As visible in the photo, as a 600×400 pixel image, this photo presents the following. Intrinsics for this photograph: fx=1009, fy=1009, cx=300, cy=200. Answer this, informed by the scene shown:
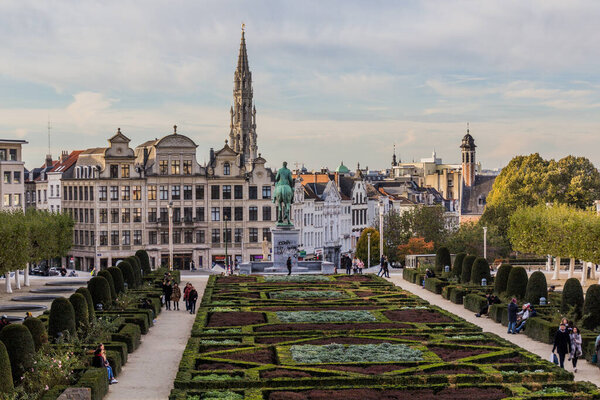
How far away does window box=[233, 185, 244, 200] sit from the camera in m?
103

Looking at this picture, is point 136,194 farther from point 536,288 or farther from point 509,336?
point 509,336

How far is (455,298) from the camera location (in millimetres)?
50844

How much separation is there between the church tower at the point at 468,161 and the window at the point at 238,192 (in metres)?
51.9

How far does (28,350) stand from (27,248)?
104ft

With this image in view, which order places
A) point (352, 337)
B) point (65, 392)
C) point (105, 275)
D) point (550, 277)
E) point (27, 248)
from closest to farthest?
1. point (65, 392)
2. point (352, 337)
3. point (105, 275)
4. point (27, 248)
5. point (550, 277)

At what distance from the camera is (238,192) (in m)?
103

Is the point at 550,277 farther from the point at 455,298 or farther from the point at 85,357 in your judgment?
the point at 85,357

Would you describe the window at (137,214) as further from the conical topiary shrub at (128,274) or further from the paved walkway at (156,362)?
the paved walkway at (156,362)

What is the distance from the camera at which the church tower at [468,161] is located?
146725 mm

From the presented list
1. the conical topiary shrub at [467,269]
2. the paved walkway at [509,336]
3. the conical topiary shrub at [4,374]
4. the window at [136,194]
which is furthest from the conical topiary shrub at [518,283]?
the window at [136,194]

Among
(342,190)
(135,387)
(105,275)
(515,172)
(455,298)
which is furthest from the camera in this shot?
(342,190)

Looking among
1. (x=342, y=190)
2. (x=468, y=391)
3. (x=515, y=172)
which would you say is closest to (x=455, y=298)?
(x=468, y=391)

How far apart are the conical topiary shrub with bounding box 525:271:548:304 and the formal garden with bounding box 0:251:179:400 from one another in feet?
55.0

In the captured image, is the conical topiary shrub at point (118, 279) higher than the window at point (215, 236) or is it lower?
lower
